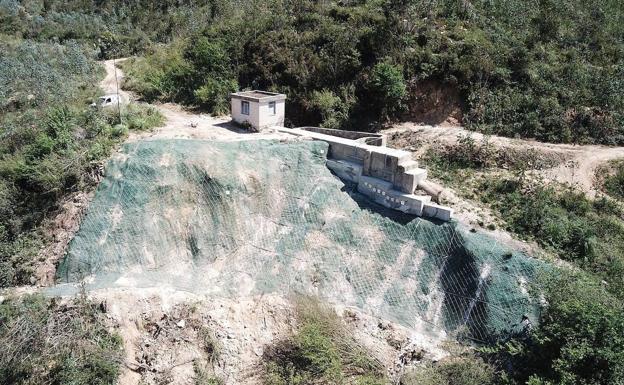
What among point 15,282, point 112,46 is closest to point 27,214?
point 15,282

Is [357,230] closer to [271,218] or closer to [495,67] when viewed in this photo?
[271,218]

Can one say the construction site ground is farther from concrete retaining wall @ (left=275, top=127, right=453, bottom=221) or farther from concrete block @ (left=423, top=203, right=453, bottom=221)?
concrete retaining wall @ (left=275, top=127, right=453, bottom=221)

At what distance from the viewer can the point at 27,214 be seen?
13.4 m

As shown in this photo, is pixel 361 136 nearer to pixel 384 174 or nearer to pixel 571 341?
pixel 384 174

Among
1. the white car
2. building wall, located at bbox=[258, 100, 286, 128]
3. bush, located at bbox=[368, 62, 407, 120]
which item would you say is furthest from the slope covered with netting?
bush, located at bbox=[368, 62, 407, 120]

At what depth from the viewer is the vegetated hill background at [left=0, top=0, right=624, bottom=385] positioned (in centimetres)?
1016

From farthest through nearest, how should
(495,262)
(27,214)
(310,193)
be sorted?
(310,193), (27,214), (495,262)

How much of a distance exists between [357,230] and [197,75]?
13.2 m

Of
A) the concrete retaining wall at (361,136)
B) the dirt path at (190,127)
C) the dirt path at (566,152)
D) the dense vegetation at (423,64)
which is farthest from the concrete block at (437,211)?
the dense vegetation at (423,64)

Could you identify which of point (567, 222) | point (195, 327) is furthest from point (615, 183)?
point (195, 327)

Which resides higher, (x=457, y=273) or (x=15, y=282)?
(x=457, y=273)

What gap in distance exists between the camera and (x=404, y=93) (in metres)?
19.3

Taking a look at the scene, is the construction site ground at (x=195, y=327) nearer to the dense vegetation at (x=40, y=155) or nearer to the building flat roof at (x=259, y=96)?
the dense vegetation at (x=40, y=155)

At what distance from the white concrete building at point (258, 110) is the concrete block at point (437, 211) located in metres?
8.16
